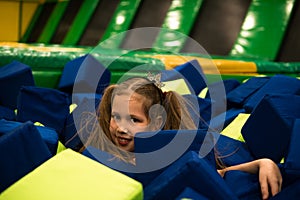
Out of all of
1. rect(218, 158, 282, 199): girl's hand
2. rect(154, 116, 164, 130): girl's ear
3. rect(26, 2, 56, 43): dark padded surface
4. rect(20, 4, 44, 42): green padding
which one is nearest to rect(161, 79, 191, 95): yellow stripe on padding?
rect(154, 116, 164, 130): girl's ear

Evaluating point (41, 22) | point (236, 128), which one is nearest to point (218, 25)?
point (236, 128)

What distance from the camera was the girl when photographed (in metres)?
1.14

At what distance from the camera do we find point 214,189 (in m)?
0.80

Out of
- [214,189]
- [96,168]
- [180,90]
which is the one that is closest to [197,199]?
[214,189]

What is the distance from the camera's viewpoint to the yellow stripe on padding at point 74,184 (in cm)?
75

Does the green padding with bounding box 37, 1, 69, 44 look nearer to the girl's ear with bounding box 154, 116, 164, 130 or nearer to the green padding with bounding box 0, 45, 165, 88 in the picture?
the green padding with bounding box 0, 45, 165, 88

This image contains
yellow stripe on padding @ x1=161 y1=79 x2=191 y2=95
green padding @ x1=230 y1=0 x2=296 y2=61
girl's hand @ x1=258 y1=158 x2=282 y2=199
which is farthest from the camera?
green padding @ x1=230 y1=0 x2=296 y2=61

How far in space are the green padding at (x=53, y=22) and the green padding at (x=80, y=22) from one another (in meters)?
0.57

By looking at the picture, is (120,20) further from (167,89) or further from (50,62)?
(167,89)

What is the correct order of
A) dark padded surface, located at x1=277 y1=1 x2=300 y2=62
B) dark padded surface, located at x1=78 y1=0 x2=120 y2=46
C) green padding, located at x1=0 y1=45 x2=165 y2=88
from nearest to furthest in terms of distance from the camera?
green padding, located at x1=0 y1=45 x2=165 y2=88
dark padded surface, located at x1=277 y1=1 x2=300 y2=62
dark padded surface, located at x1=78 y1=0 x2=120 y2=46

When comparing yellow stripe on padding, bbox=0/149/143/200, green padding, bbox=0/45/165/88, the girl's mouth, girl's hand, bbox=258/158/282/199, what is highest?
yellow stripe on padding, bbox=0/149/143/200

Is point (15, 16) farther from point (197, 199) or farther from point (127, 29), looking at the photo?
point (197, 199)

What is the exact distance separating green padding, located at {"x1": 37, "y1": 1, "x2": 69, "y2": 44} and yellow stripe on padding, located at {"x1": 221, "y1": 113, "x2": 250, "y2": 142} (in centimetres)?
464

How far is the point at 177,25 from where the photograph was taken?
13.3 feet
